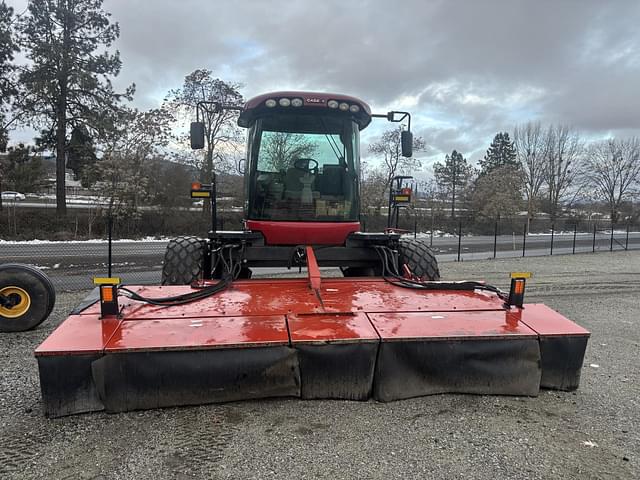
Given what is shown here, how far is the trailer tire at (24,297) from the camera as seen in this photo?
5.33 metres

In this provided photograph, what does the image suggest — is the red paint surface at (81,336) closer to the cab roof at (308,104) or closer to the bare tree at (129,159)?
the cab roof at (308,104)

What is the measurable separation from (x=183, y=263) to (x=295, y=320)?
2165 millimetres

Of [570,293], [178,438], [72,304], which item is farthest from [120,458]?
[570,293]

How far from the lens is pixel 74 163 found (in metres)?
23.8

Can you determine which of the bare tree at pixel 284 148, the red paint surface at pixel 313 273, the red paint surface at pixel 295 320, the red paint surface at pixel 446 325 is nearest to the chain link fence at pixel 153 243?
the bare tree at pixel 284 148

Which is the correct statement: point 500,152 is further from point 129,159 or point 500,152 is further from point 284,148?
point 284,148

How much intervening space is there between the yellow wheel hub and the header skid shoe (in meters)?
2.29

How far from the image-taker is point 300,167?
17.0 ft

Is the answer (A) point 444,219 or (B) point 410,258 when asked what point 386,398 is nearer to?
(B) point 410,258

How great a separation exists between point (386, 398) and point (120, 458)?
1.74 meters

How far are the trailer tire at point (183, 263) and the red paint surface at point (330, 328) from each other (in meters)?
1.95

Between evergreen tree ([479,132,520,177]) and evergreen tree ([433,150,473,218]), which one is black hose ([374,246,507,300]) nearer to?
evergreen tree ([433,150,473,218])

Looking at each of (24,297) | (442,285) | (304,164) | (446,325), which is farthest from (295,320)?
(24,297)

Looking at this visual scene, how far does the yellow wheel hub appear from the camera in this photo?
5367mm
